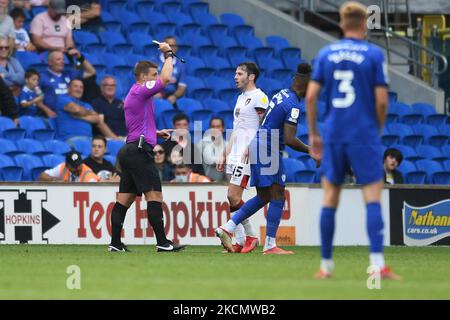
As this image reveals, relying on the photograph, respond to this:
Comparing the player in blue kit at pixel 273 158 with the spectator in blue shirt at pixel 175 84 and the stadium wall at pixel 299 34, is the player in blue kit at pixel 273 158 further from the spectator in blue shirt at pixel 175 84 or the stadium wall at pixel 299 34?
the stadium wall at pixel 299 34

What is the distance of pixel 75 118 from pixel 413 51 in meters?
8.33

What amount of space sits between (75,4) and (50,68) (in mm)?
2462

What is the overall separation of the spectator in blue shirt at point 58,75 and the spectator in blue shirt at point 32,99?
0.16 m

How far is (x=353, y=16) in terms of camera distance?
978 centimetres

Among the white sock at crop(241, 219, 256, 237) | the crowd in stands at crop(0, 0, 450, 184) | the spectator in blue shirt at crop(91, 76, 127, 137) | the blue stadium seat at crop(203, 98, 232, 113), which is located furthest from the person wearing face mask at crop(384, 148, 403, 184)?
the white sock at crop(241, 219, 256, 237)

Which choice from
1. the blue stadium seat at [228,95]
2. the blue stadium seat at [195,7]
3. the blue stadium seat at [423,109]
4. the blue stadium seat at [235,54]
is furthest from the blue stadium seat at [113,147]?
the blue stadium seat at [423,109]

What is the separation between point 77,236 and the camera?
1727 cm

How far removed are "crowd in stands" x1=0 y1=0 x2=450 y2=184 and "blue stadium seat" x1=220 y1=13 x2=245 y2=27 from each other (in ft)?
0.10

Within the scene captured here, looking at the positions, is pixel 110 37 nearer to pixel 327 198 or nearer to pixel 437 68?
pixel 437 68

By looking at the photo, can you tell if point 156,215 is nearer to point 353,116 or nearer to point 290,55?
point 353,116

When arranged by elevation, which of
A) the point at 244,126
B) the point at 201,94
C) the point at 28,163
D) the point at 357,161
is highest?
the point at 201,94

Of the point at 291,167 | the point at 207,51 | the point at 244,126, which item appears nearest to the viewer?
the point at 244,126

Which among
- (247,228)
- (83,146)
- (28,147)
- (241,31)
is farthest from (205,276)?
(241,31)
